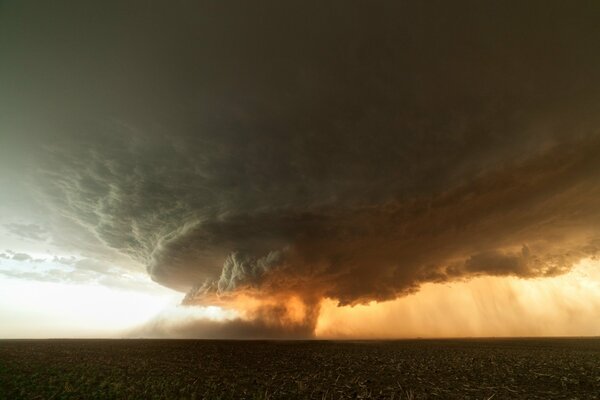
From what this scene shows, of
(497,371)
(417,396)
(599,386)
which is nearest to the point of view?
(417,396)

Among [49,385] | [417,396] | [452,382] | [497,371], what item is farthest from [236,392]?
[497,371]

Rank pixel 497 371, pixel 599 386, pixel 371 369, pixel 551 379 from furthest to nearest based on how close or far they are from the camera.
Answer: pixel 371 369 < pixel 497 371 < pixel 551 379 < pixel 599 386

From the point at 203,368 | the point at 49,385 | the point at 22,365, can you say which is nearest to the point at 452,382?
the point at 203,368

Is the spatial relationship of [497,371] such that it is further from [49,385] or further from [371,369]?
[49,385]

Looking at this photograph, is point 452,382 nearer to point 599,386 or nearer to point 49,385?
point 599,386

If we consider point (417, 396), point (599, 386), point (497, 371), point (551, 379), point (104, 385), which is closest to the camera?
point (417, 396)

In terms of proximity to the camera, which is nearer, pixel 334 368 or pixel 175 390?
pixel 175 390

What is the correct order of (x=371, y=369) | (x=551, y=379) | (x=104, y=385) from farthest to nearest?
(x=371, y=369) → (x=551, y=379) → (x=104, y=385)

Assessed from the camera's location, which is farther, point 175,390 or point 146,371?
point 146,371
